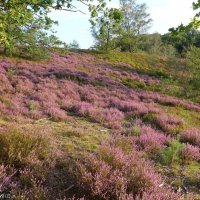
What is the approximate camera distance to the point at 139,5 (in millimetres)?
74000

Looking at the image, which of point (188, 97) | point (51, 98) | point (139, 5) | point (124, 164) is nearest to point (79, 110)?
point (51, 98)

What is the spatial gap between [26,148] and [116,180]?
87.9 inches

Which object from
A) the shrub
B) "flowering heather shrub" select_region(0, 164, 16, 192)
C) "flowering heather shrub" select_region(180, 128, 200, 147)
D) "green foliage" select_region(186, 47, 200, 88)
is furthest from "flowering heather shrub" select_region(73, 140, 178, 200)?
"green foliage" select_region(186, 47, 200, 88)

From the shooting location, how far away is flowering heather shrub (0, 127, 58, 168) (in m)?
6.08

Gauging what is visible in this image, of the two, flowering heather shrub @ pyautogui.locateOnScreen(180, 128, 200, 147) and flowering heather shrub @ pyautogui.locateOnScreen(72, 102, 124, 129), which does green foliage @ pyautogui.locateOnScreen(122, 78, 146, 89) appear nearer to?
flowering heather shrub @ pyautogui.locateOnScreen(72, 102, 124, 129)

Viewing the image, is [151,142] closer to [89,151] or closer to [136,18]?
[89,151]

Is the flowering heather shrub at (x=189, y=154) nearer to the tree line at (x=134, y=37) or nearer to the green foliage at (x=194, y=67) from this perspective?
the green foliage at (x=194, y=67)

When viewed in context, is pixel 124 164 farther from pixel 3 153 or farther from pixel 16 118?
pixel 16 118

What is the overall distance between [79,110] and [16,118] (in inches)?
151

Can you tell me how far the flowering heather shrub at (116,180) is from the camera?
5077mm

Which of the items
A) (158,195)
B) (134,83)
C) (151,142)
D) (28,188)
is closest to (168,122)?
(151,142)

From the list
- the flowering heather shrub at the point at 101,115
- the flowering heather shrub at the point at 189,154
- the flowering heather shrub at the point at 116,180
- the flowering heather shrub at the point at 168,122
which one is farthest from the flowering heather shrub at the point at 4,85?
A: the flowering heather shrub at the point at 116,180

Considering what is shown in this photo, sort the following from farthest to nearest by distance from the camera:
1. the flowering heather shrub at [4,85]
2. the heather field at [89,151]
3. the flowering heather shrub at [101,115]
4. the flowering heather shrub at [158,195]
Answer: the flowering heather shrub at [4,85] < the flowering heather shrub at [101,115] < the heather field at [89,151] < the flowering heather shrub at [158,195]

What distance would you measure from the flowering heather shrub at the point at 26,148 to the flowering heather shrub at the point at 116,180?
87cm
